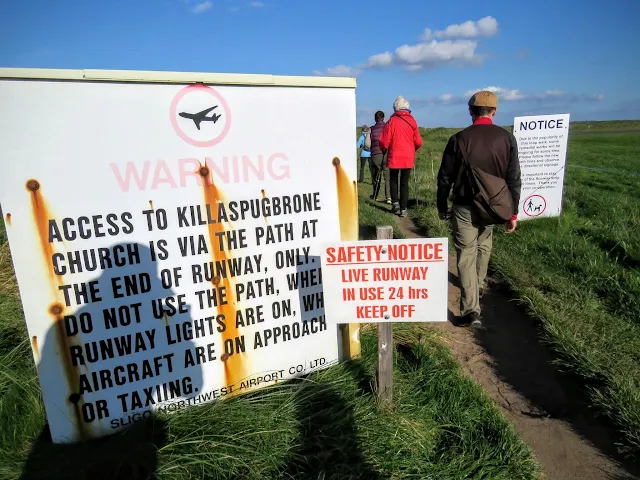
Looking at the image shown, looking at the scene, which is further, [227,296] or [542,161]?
[542,161]

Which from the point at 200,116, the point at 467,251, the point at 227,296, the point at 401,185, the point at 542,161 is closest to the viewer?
the point at 200,116

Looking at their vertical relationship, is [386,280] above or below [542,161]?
below

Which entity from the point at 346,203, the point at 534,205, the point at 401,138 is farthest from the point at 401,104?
the point at 346,203

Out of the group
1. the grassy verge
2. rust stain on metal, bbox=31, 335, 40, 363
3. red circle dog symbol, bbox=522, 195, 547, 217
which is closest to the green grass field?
rust stain on metal, bbox=31, 335, 40, 363

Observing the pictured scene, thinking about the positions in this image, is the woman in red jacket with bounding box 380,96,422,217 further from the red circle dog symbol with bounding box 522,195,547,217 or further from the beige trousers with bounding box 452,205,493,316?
the beige trousers with bounding box 452,205,493,316

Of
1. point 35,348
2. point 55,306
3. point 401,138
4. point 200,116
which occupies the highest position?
point 200,116

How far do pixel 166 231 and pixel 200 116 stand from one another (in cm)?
67

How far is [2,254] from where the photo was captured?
505 centimetres

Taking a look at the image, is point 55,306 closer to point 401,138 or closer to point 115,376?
point 115,376

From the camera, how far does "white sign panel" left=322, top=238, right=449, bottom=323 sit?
2.40 meters

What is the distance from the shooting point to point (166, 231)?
243 centimetres

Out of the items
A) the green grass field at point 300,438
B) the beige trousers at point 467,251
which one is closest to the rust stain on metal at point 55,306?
the green grass field at point 300,438

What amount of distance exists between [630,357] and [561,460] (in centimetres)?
121

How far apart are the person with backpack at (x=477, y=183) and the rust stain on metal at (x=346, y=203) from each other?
4.09 feet
